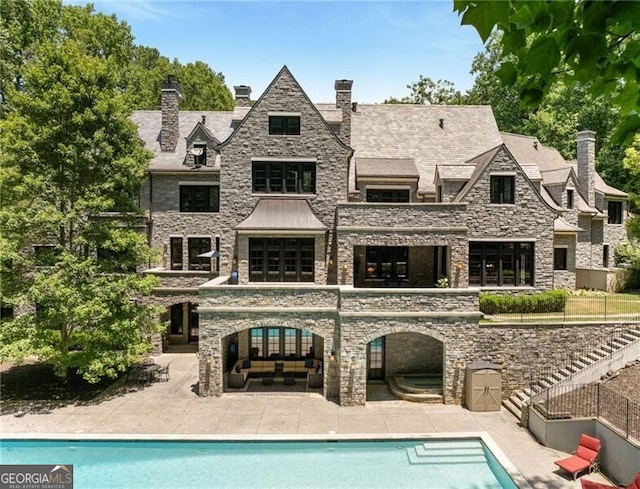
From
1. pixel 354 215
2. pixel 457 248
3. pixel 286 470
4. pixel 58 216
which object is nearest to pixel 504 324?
pixel 457 248

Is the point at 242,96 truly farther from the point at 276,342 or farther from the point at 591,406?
the point at 591,406

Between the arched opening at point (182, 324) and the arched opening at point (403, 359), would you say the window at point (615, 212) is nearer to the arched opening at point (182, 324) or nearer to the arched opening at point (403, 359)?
the arched opening at point (403, 359)

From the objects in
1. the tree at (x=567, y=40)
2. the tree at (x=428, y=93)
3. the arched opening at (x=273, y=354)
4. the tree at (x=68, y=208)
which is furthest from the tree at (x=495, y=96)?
the tree at (x=567, y=40)

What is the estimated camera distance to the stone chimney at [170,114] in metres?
26.4

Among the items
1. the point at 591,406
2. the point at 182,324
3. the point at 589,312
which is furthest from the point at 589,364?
the point at 182,324

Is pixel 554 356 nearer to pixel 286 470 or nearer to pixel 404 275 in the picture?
pixel 404 275

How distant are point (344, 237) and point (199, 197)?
10427mm

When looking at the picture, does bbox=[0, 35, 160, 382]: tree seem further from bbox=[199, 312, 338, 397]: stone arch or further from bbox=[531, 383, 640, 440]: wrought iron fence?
bbox=[531, 383, 640, 440]: wrought iron fence

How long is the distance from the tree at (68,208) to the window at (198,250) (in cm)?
623

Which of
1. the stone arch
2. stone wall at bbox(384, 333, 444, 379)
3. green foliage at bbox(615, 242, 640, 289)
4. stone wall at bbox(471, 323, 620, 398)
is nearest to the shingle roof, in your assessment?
stone wall at bbox(384, 333, 444, 379)

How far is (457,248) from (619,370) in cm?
810

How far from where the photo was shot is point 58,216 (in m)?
17.5

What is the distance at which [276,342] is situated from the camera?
73.2ft

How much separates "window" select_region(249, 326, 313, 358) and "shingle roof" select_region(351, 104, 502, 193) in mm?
11672
